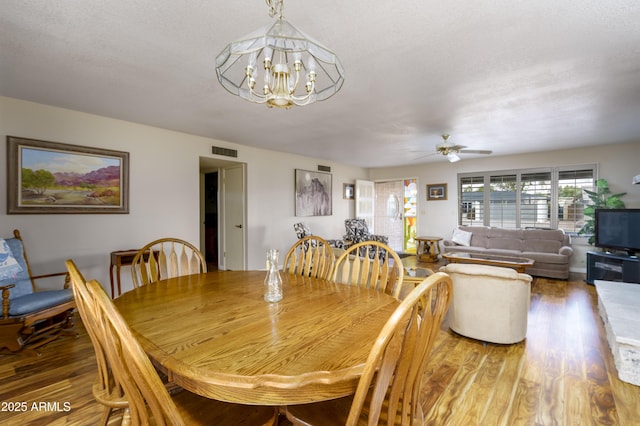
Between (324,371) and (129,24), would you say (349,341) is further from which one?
(129,24)

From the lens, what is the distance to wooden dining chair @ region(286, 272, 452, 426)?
2.38 feet

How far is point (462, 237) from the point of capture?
20.6ft

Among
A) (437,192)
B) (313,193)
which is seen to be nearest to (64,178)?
(313,193)

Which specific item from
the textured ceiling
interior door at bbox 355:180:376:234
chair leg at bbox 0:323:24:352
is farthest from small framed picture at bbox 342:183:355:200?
chair leg at bbox 0:323:24:352

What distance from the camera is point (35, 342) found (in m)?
2.62

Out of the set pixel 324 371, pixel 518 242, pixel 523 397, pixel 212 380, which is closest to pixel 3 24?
pixel 212 380

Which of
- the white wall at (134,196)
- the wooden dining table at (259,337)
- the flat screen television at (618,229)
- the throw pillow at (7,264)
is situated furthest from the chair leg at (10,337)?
the flat screen television at (618,229)

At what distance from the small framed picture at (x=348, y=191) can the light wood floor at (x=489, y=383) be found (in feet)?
16.0

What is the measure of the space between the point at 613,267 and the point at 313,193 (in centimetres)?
506

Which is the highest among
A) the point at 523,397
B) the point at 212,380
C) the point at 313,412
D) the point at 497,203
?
the point at 497,203

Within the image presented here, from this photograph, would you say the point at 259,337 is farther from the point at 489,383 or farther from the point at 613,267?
the point at 613,267

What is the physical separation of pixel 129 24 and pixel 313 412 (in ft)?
7.58

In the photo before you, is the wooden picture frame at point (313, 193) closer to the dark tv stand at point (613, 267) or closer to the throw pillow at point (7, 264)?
the throw pillow at point (7, 264)

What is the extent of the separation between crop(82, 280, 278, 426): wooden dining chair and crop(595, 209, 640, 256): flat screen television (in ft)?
18.5
